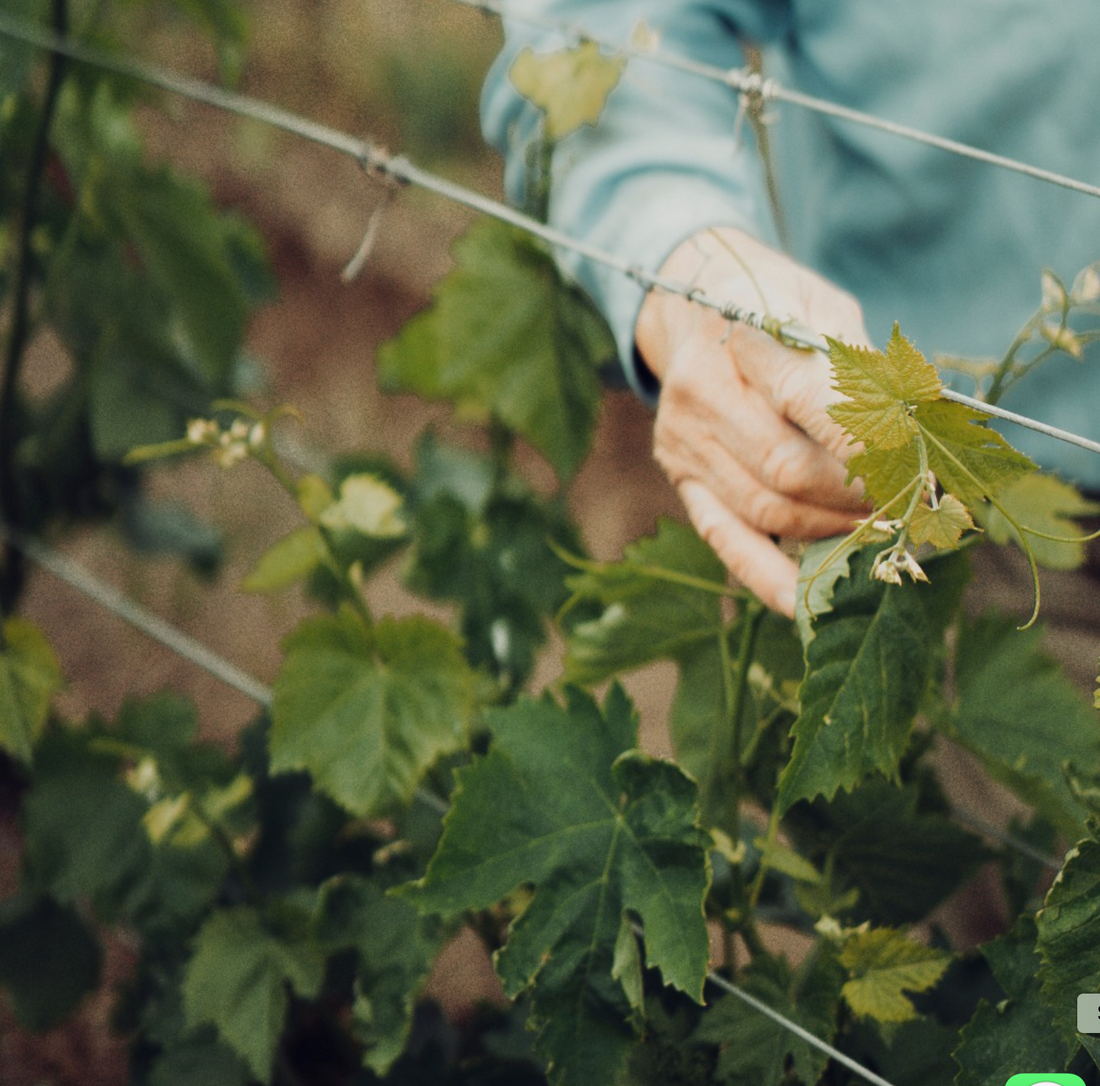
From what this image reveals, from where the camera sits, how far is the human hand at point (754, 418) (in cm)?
62

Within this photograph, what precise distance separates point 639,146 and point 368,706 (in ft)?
1.59

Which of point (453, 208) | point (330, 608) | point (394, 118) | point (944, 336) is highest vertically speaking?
point (394, 118)

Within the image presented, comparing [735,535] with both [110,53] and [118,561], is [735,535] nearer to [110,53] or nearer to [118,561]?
[110,53]

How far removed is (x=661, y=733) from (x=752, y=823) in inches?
46.1

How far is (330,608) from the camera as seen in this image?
130cm

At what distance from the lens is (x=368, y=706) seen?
33.0 inches

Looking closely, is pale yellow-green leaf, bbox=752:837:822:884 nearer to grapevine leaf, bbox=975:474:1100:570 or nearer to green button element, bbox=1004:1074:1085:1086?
green button element, bbox=1004:1074:1085:1086

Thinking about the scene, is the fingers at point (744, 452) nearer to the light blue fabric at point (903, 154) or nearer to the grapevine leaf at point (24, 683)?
the light blue fabric at point (903, 154)

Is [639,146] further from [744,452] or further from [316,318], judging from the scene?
[316,318]

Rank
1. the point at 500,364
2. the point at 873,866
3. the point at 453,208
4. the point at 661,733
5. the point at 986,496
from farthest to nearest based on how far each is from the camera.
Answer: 1. the point at 453,208
2. the point at 661,733
3. the point at 500,364
4. the point at 873,866
5. the point at 986,496

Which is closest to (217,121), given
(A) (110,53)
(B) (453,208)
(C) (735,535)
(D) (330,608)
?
(B) (453,208)

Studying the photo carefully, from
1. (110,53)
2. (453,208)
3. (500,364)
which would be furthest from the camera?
(453,208)

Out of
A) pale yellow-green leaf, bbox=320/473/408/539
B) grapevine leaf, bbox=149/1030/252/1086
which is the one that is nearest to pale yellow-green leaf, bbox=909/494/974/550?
pale yellow-green leaf, bbox=320/473/408/539

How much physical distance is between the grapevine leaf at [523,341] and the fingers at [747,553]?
1.17ft
